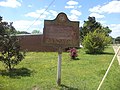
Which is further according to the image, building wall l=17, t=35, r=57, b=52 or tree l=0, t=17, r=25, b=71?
building wall l=17, t=35, r=57, b=52

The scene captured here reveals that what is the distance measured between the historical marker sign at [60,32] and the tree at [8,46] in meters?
4.92

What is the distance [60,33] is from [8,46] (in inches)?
208

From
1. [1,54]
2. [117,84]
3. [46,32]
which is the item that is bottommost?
[117,84]

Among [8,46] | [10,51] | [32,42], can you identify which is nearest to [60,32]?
[8,46]

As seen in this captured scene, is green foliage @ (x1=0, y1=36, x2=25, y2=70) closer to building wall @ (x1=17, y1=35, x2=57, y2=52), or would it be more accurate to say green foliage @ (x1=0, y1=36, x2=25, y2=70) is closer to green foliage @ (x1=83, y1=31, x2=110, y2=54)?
green foliage @ (x1=83, y1=31, x2=110, y2=54)

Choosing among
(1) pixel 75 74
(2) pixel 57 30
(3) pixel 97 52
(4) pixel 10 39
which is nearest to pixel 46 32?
(2) pixel 57 30

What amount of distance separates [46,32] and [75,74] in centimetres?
379

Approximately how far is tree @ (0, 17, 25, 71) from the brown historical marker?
490 cm

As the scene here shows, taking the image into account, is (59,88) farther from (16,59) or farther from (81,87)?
(16,59)

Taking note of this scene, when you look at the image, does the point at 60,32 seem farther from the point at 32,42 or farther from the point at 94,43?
the point at 32,42

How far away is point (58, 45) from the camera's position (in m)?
12.3

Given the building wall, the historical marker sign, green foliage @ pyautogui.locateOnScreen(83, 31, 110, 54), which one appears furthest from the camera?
the building wall

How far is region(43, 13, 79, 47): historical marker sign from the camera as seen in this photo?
12188mm

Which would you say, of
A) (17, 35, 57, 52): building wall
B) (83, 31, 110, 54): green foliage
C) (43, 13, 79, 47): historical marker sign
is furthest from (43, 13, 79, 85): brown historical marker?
(17, 35, 57, 52): building wall
